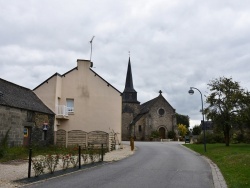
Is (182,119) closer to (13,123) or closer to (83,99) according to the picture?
(83,99)

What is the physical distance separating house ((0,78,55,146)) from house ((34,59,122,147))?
205 cm

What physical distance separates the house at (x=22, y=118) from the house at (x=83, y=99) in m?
2.05

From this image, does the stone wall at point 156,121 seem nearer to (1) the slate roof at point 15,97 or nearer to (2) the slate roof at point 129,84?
(2) the slate roof at point 129,84

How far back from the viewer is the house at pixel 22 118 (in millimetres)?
20045

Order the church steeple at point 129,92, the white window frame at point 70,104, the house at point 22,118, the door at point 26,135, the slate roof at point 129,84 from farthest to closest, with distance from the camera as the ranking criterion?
the slate roof at point 129,84 < the church steeple at point 129,92 < the white window frame at point 70,104 < the door at point 26,135 < the house at point 22,118

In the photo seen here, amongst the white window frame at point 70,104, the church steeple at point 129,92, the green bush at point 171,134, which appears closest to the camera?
the white window frame at point 70,104

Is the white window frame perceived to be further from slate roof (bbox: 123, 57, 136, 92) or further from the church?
slate roof (bbox: 123, 57, 136, 92)

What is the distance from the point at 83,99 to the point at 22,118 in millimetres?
9747

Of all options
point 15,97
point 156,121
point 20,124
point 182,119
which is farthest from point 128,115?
point 20,124

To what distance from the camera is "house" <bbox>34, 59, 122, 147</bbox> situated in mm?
30108

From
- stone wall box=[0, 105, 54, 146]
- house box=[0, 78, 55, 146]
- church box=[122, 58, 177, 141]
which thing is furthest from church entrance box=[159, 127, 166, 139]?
stone wall box=[0, 105, 54, 146]

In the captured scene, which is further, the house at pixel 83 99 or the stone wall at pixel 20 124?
the house at pixel 83 99

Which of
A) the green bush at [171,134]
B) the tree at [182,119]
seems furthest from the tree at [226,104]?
the tree at [182,119]

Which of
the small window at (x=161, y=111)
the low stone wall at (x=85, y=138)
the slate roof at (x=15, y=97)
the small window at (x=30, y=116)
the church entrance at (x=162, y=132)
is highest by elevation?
the small window at (x=161, y=111)
